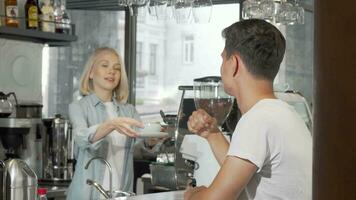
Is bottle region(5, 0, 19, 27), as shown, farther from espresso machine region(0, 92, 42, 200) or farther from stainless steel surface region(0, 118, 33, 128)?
stainless steel surface region(0, 118, 33, 128)

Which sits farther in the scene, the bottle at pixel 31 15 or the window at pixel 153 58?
the window at pixel 153 58

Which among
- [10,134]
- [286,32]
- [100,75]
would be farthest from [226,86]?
[286,32]

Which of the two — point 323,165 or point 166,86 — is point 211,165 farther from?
point 166,86

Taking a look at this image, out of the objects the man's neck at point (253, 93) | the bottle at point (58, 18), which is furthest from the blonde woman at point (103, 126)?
the man's neck at point (253, 93)

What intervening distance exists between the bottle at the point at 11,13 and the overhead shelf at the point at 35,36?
83mm

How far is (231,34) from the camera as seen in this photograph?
1597 mm

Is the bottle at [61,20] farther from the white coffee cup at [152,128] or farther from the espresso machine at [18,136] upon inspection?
the white coffee cup at [152,128]

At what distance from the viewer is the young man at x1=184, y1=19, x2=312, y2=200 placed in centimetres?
144

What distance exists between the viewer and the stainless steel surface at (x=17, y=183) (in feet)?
5.73

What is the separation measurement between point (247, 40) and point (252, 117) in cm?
20

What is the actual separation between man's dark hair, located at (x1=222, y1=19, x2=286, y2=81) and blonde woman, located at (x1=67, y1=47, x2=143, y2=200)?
163 centimetres

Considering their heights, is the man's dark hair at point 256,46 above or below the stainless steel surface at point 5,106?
above

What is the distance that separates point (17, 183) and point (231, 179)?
0.65 meters

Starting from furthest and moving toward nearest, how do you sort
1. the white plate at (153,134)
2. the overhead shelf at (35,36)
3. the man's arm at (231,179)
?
the overhead shelf at (35,36) → the white plate at (153,134) → the man's arm at (231,179)
